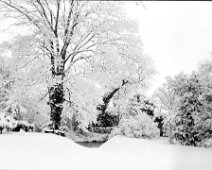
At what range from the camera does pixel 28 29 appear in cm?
2005

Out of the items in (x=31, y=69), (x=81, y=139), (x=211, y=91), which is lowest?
(x=81, y=139)

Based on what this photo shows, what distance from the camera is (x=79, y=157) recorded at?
1104 cm

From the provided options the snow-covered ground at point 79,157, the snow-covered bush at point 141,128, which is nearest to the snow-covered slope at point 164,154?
the snow-covered ground at point 79,157

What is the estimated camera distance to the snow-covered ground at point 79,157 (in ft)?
32.8

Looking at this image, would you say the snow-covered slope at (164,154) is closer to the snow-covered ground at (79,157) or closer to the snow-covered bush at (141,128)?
the snow-covered ground at (79,157)

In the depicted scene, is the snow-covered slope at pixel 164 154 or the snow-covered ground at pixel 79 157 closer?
the snow-covered ground at pixel 79 157

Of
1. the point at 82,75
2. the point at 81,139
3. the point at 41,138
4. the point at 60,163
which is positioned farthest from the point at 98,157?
the point at 81,139

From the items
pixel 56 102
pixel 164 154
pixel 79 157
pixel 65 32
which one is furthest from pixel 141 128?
pixel 79 157

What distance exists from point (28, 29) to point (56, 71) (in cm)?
294

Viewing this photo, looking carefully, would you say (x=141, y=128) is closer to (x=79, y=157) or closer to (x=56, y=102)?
(x=56, y=102)

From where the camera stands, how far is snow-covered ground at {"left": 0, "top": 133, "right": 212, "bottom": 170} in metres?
10.0

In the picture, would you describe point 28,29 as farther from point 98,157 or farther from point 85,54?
point 98,157

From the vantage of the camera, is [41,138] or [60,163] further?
[41,138]

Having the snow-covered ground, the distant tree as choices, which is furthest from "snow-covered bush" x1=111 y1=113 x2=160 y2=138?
the snow-covered ground
